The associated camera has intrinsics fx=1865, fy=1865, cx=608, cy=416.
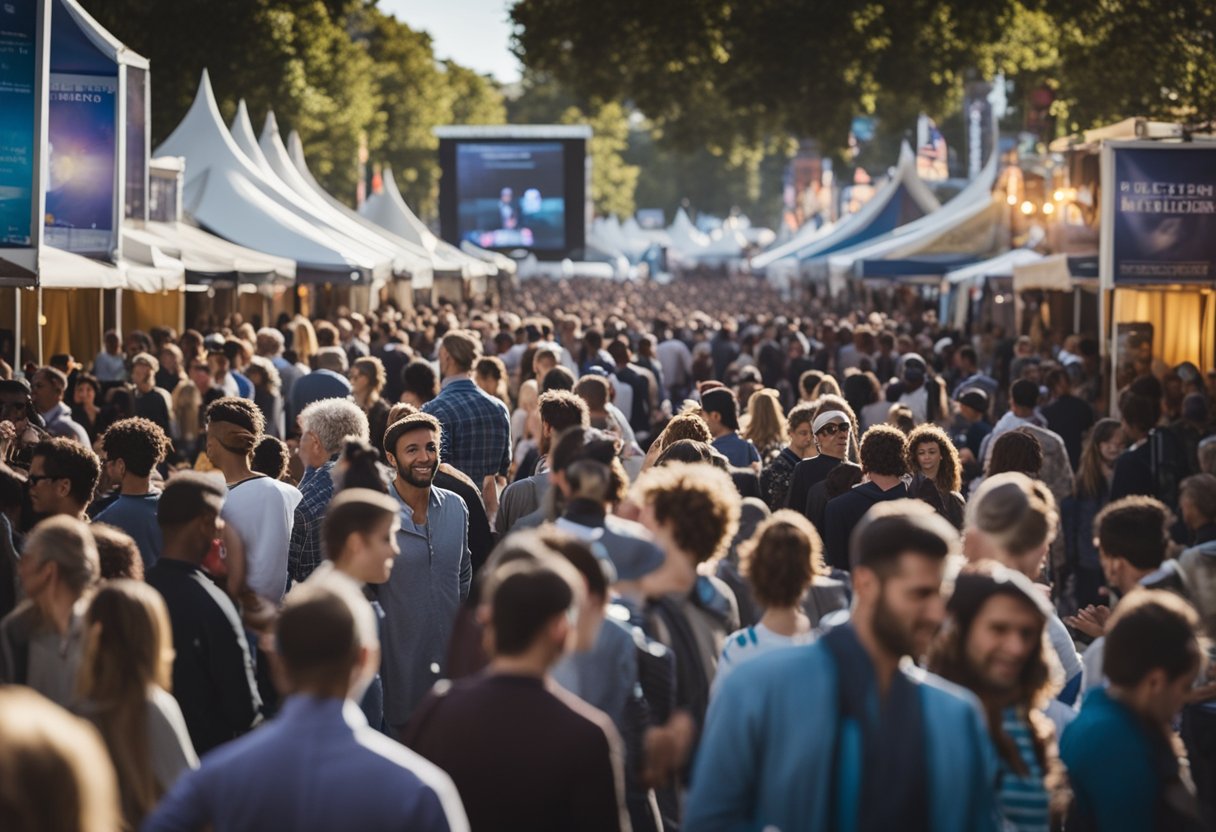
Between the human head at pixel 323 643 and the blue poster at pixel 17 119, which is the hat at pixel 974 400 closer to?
the blue poster at pixel 17 119

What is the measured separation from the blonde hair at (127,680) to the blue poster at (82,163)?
1393 centimetres

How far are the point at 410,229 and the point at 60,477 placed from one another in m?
36.8

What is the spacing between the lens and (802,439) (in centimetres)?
1007

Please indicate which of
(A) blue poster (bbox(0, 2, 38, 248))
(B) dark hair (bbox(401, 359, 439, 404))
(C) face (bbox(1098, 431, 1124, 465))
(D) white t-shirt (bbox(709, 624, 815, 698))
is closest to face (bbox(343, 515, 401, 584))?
(D) white t-shirt (bbox(709, 624, 815, 698))

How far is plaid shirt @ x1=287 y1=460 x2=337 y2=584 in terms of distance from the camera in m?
7.36

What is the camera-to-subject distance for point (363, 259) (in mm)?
28328

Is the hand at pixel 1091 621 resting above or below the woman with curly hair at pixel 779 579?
below

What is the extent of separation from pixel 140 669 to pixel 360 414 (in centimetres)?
408

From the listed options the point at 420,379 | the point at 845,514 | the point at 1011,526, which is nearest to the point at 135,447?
the point at 845,514

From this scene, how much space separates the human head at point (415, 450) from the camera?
7410mm

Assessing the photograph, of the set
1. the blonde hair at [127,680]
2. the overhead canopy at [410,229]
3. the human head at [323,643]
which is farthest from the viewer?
the overhead canopy at [410,229]

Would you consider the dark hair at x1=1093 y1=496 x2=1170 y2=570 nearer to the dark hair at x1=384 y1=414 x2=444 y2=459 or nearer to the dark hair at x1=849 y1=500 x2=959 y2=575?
the dark hair at x1=849 y1=500 x2=959 y2=575

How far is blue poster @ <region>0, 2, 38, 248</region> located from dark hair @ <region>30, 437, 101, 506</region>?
832 cm

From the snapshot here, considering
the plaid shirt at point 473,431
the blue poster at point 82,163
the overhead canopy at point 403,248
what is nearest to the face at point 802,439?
the plaid shirt at point 473,431
